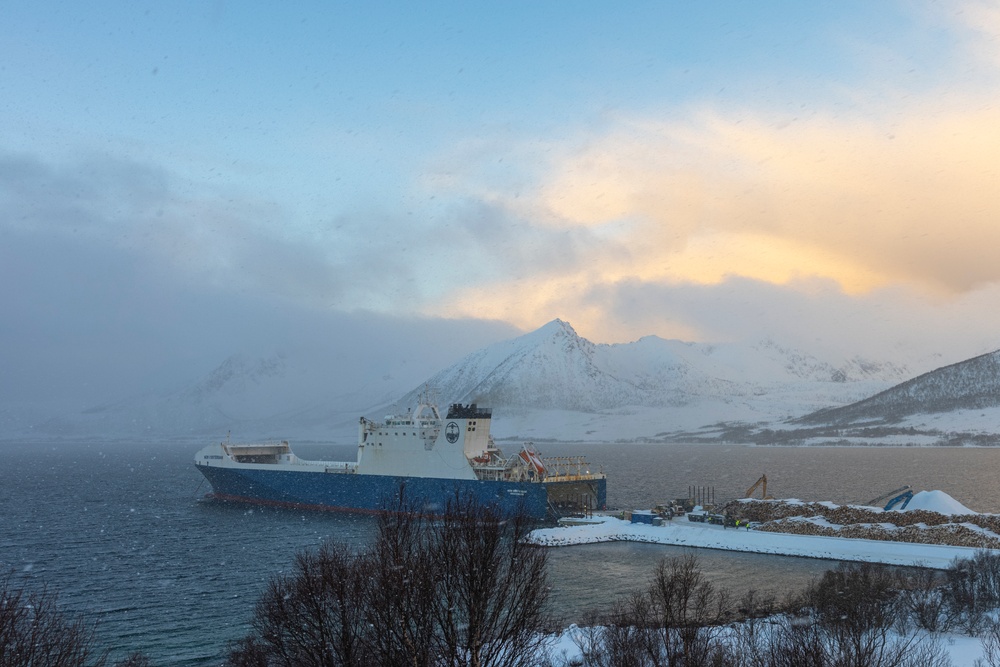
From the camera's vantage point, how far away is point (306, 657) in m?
16.5

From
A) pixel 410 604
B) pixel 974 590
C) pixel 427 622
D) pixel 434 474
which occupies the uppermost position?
pixel 410 604

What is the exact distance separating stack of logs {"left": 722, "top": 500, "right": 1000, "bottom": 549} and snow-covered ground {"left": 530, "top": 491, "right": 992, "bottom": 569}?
1085mm

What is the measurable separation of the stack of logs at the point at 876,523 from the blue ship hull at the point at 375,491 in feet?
38.9

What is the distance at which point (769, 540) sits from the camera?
4656 cm

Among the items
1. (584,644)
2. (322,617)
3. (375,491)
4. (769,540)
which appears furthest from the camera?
(375,491)

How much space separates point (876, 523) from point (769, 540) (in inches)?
266

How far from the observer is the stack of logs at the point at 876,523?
43500 mm

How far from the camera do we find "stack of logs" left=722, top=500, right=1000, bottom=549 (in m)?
43.5

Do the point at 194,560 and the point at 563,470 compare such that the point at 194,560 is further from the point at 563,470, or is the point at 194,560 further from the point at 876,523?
the point at 876,523

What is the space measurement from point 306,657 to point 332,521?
4208 cm

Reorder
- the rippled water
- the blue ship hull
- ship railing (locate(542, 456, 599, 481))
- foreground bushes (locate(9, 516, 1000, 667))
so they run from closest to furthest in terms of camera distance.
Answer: foreground bushes (locate(9, 516, 1000, 667)) < the rippled water < the blue ship hull < ship railing (locate(542, 456, 599, 481))

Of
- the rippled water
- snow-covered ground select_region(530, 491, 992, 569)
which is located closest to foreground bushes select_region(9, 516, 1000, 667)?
the rippled water

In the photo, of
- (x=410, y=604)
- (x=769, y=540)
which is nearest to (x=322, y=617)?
(x=410, y=604)

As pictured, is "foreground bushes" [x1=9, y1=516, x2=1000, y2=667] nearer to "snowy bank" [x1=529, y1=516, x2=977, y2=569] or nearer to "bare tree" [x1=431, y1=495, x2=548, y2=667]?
"bare tree" [x1=431, y1=495, x2=548, y2=667]
